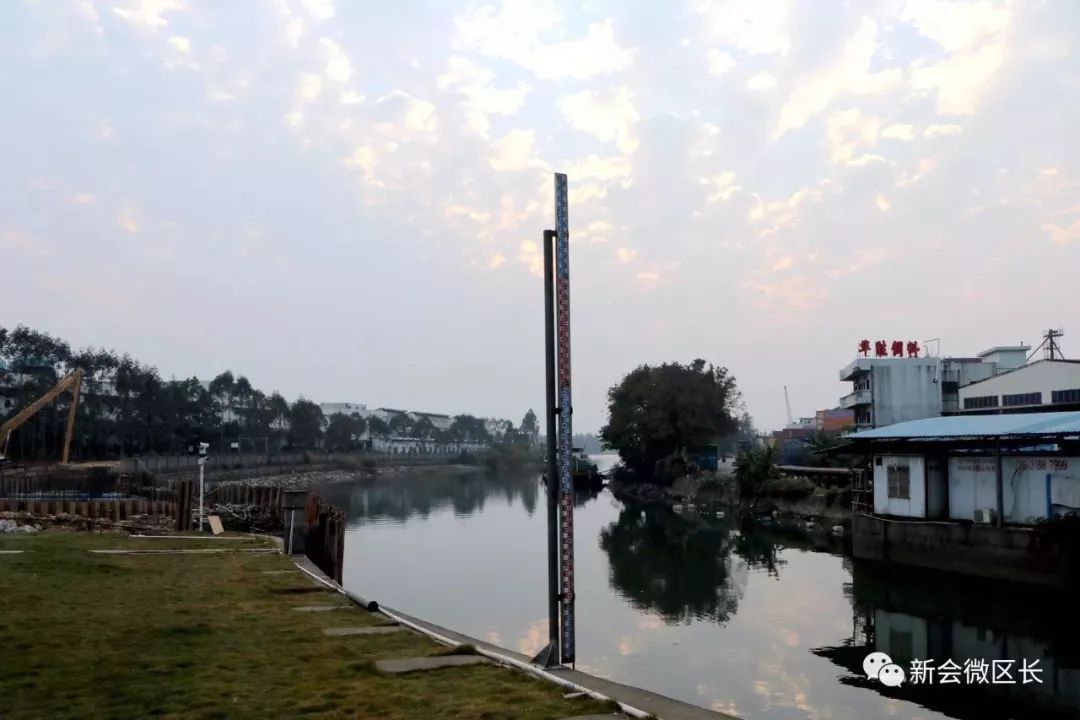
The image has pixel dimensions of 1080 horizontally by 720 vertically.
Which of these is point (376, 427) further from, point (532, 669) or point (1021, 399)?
point (532, 669)

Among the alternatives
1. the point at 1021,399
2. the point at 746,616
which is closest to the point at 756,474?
the point at 1021,399

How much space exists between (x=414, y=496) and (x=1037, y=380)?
1993 inches

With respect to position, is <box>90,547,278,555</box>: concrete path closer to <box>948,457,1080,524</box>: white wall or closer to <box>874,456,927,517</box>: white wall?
<box>874,456,927,517</box>: white wall

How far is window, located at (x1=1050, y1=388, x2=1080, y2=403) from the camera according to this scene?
148 ft

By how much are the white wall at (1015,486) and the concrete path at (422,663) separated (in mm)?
20187

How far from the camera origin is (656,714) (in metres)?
7.55

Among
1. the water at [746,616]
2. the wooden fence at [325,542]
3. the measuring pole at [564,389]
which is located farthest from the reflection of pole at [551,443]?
the wooden fence at [325,542]

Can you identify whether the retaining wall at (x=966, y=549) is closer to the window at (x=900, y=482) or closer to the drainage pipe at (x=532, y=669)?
the window at (x=900, y=482)

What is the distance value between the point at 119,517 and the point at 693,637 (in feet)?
65.9

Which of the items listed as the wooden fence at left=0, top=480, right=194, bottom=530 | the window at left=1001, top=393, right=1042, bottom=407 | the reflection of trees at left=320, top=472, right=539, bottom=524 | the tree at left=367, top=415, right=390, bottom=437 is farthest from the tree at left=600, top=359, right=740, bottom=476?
the tree at left=367, top=415, right=390, bottom=437

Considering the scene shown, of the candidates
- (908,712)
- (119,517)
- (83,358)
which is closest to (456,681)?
(908,712)

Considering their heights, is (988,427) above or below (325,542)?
above

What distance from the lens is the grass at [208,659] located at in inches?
300

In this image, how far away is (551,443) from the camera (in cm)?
1164
